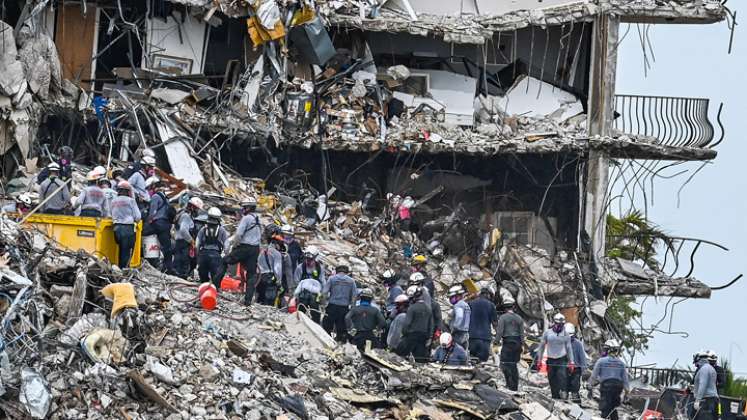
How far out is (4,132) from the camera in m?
29.1

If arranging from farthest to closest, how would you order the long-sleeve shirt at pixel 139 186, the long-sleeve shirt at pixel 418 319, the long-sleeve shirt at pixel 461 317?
the long-sleeve shirt at pixel 139 186
the long-sleeve shirt at pixel 461 317
the long-sleeve shirt at pixel 418 319

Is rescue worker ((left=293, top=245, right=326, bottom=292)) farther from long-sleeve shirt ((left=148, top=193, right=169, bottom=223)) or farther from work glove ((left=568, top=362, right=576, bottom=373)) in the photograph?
work glove ((left=568, top=362, right=576, bottom=373))

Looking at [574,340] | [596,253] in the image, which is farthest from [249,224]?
[596,253]

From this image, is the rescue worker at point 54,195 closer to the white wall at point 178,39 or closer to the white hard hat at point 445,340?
the white hard hat at point 445,340

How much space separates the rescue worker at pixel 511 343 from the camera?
23.6 metres

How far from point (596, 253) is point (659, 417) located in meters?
10.9

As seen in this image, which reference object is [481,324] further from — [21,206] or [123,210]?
[21,206]

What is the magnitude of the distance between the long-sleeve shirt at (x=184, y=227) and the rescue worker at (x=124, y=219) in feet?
3.22

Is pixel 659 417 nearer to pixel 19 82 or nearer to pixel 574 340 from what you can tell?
pixel 574 340

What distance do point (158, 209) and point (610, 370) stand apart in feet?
21.7

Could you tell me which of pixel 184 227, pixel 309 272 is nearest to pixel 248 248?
pixel 184 227

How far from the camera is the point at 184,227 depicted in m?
24.2

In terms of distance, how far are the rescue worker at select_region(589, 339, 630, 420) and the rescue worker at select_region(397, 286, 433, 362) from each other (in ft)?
7.55

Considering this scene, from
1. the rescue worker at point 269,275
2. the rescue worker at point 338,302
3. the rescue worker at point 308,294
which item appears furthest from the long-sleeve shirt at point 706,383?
the rescue worker at point 269,275
